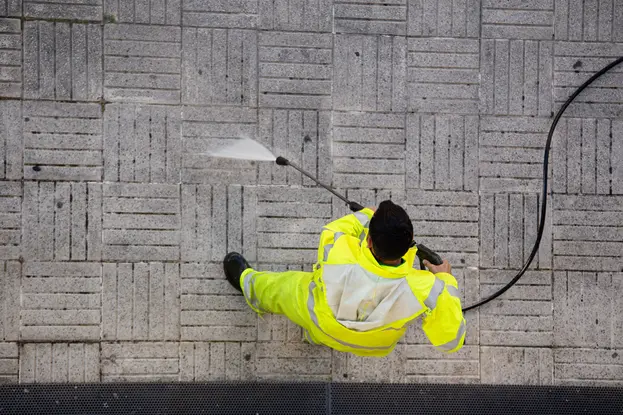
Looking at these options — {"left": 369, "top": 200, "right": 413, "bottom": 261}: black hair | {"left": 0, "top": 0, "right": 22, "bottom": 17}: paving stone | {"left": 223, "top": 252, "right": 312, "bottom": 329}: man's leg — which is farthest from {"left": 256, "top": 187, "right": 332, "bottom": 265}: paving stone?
{"left": 0, "top": 0, "right": 22, "bottom": 17}: paving stone

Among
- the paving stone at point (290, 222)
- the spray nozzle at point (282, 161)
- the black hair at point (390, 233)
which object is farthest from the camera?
the paving stone at point (290, 222)

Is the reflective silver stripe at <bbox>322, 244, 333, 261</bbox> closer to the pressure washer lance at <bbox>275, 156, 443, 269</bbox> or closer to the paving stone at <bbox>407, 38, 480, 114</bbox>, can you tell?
the pressure washer lance at <bbox>275, 156, 443, 269</bbox>

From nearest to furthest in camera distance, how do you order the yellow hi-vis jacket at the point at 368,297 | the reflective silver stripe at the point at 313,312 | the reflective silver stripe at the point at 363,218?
the yellow hi-vis jacket at the point at 368,297 < the reflective silver stripe at the point at 313,312 < the reflective silver stripe at the point at 363,218

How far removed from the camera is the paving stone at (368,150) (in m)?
4.71

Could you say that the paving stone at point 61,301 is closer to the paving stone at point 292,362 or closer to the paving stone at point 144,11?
the paving stone at point 292,362

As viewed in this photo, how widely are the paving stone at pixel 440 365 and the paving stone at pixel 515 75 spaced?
221 cm

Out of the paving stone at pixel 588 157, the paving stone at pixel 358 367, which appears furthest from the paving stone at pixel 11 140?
the paving stone at pixel 588 157

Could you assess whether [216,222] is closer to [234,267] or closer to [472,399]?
[234,267]

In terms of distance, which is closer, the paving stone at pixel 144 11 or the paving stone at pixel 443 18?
the paving stone at pixel 144 11

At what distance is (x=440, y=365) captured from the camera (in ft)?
15.5

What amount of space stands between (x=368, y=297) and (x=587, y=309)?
2.79 metres

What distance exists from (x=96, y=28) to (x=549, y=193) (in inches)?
168

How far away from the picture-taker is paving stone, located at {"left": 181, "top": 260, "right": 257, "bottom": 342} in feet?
15.2

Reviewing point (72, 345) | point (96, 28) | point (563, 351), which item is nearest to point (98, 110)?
point (96, 28)
